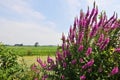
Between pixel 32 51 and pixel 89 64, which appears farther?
pixel 32 51

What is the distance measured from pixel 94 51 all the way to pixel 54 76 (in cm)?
119

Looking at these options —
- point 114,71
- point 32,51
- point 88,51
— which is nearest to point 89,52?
point 88,51

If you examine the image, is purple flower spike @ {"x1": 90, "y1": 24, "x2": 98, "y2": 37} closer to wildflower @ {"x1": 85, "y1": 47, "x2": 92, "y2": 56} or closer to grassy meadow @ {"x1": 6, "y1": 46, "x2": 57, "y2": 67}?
wildflower @ {"x1": 85, "y1": 47, "x2": 92, "y2": 56}

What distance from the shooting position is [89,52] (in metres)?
7.64

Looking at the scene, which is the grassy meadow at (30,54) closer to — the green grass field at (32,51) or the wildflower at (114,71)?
the green grass field at (32,51)

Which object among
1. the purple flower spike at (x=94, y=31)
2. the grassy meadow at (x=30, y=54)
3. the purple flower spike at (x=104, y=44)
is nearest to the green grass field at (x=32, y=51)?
the grassy meadow at (x=30, y=54)

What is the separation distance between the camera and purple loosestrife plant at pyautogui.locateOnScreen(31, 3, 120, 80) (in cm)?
780

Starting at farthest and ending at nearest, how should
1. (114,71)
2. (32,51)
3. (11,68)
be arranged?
(32,51), (11,68), (114,71)

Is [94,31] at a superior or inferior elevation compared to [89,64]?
superior

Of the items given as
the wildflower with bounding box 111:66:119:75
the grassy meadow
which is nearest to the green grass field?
the grassy meadow

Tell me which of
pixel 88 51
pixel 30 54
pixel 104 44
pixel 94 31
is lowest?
pixel 30 54

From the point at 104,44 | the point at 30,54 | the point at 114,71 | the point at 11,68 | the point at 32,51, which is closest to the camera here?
the point at 114,71

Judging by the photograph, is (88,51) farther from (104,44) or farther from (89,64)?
(104,44)

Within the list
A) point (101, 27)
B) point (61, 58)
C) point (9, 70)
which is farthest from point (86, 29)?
point (9, 70)
